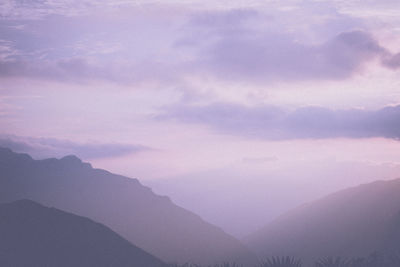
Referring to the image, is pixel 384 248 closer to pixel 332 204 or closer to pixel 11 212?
pixel 332 204

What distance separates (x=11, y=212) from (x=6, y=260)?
16.2 meters

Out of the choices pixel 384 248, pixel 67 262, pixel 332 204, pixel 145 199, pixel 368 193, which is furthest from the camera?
pixel 145 199

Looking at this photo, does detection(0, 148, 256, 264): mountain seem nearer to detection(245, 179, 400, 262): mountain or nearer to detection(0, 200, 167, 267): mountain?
detection(245, 179, 400, 262): mountain

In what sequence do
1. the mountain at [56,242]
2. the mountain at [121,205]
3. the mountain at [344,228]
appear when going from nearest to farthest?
the mountain at [56,242] → the mountain at [344,228] → the mountain at [121,205]

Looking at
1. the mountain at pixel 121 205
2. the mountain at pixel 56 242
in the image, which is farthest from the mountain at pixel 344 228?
the mountain at pixel 56 242

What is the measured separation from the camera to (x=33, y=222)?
191 feet

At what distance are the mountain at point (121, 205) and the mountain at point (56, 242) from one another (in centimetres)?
2533

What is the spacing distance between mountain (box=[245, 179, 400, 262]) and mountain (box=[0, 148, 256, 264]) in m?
9.95

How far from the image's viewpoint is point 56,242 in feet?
174

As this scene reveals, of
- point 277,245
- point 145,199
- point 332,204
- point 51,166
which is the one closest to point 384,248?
point 277,245

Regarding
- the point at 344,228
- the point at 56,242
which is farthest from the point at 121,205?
the point at 56,242

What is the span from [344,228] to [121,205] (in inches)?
2597

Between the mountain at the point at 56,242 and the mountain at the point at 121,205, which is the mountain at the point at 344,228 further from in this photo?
the mountain at the point at 56,242

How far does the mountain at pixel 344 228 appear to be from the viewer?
241 feet
